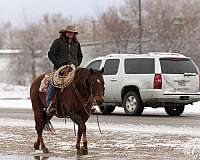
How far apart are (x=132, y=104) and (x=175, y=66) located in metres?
2.03

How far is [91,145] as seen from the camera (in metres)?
12.7

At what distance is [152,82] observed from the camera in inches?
806

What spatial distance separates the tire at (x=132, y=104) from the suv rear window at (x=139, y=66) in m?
0.79

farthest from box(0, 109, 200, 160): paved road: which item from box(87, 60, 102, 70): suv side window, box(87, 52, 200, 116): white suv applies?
box(87, 60, 102, 70): suv side window

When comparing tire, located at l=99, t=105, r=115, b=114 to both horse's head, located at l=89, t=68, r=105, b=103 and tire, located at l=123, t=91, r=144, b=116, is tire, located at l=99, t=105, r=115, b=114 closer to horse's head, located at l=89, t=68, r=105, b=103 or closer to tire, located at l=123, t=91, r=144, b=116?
tire, located at l=123, t=91, r=144, b=116

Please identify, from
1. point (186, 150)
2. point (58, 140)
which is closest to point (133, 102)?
point (58, 140)

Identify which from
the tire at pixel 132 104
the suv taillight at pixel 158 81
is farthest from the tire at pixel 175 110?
the suv taillight at pixel 158 81

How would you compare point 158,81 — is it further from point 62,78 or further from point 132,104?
point 62,78

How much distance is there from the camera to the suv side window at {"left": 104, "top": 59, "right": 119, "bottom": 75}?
71.9 ft

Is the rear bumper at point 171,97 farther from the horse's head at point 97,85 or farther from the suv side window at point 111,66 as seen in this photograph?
the horse's head at point 97,85

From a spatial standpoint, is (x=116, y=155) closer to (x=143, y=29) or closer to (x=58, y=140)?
(x=58, y=140)

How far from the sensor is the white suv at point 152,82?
66.8ft

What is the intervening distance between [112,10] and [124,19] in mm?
4460

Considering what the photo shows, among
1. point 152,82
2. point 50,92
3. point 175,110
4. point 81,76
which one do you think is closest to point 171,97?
point 152,82
